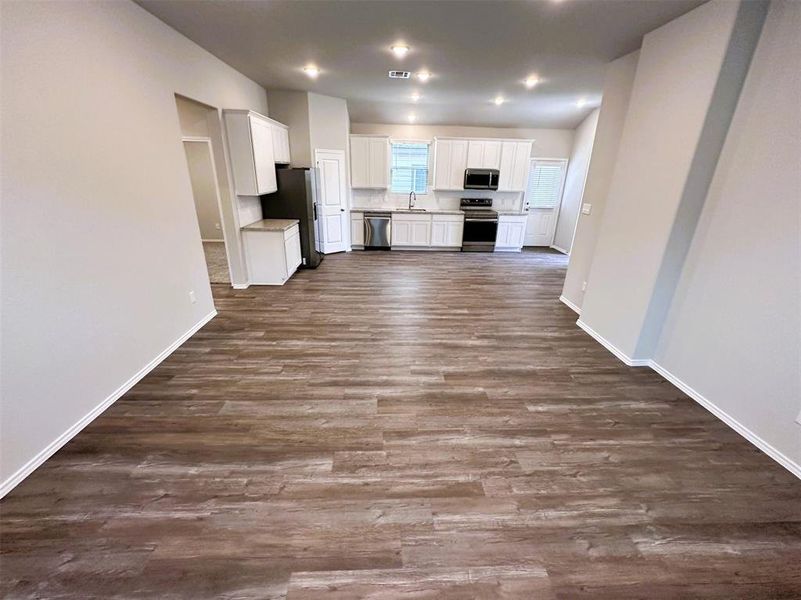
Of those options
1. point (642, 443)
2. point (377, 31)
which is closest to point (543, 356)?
point (642, 443)

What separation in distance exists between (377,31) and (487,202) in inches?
195

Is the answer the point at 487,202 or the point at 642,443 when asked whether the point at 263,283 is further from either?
the point at 487,202

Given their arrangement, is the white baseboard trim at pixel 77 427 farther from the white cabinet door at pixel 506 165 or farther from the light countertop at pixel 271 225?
the white cabinet door at pixel 506 165

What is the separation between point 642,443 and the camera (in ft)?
6.86

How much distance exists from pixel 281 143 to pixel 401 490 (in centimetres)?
536

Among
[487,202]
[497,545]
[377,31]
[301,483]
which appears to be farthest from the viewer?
[487,202]

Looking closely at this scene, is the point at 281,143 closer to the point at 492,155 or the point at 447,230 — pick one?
the point at 447,230

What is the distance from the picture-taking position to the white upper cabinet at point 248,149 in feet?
13.3

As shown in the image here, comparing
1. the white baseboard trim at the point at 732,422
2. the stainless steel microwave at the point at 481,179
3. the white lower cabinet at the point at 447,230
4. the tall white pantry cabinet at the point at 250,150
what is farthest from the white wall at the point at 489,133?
the white baseboard trim at the point at 732,422

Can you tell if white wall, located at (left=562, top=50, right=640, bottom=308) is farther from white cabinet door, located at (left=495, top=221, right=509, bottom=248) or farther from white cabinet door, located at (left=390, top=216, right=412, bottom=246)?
white cabinet door, located at (left=390, top=216, right=412, bottom=246)

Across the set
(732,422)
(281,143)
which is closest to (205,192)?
(281,143)

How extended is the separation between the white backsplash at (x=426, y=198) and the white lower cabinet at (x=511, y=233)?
24.3 inches

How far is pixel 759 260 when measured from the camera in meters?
2.10

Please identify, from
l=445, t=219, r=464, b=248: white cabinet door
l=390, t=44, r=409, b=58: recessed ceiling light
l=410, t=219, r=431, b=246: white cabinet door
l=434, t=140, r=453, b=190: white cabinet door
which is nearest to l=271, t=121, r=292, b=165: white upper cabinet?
l=390, t=44, r=409, b=58: recessed ceiling light
